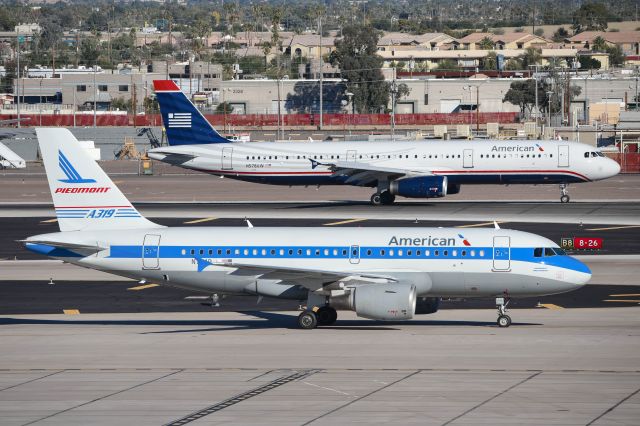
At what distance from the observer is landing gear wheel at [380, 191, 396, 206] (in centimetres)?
7294

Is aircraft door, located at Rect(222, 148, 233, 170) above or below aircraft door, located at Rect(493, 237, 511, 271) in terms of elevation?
above

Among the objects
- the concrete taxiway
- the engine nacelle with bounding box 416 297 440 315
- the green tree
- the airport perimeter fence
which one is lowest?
the concrete taxiway

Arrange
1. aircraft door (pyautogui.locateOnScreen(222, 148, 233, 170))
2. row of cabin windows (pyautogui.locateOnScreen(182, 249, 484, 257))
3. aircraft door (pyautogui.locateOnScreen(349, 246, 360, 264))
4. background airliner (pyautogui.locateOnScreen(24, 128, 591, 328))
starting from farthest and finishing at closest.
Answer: aircraft door (pyautogui.locateOnScreen(222, 148, 233, 170)) < aircraft door (pyautogui.locateOnScreen(349, 246, 360, 264)) < row of cabin windows (pyautogui.locateOnScreen(182, 249, 484, 257)) < background airliner (pyautogui.locateOnScreen(24, 128, 591, 328))

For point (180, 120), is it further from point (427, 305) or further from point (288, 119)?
point (288, 119)

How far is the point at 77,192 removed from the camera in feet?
125

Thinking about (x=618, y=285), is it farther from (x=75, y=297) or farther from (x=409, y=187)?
(x=409, y=187)

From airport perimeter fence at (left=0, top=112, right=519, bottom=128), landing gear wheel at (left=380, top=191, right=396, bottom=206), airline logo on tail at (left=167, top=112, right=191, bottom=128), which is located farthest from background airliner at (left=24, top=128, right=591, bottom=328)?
airport perimeter fence at (left=0, top=112, right=519, bottom=128)

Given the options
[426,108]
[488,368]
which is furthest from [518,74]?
[488,368]

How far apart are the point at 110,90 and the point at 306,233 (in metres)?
164

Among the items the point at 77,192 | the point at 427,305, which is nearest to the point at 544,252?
the point at 427,305

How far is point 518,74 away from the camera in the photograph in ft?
631

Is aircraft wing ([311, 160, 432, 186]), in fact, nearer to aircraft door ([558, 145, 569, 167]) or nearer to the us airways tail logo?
aircraft door ([558, 145, 569, 167])

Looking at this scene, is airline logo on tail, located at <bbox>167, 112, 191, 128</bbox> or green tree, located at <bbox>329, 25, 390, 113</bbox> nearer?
airline logo on tail, located at <bbox>167, 112, 191, 128</bbox>

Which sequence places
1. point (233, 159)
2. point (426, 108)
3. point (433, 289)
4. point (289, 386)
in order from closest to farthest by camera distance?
point (289, 386)
point (433, 289)
point (233, 159)
point (426, 108)
